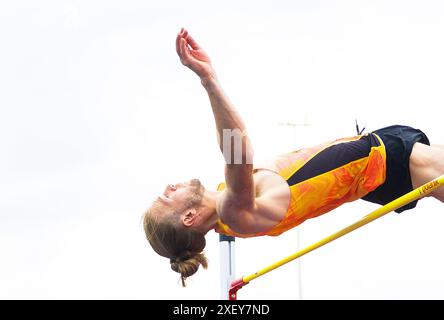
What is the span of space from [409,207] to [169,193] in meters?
1.35

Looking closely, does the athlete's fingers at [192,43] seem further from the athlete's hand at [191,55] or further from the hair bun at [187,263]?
the hair bun at [187,263]

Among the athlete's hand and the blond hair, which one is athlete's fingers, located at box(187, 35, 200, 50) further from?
the blond hair

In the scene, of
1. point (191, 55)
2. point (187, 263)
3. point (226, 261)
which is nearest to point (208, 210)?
point (187, 263)

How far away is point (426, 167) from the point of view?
4508 millimetres

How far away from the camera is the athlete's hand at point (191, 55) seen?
3.85m

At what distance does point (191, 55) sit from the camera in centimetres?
390

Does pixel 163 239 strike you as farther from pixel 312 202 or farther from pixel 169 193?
pixel 312 202

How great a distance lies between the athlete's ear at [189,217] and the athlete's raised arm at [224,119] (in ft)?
1.97

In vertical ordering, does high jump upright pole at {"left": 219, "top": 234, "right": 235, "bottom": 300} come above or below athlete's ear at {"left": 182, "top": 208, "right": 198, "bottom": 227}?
below

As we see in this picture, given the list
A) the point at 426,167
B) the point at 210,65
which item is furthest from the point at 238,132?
the point at 426,167

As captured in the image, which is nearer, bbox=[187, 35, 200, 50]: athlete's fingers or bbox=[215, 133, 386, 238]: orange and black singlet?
bbox=[187, 35, 200, 50]: athlete's fingers

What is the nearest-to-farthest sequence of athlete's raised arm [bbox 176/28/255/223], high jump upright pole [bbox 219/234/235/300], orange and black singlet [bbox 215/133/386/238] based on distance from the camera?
athlete's raised arm [bbox 176/28/255/223]
orange and black singlet [bbox 215/133/386/238]
high jump upright pole [bbox 219/234/235/300]

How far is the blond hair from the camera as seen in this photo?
15.1ft

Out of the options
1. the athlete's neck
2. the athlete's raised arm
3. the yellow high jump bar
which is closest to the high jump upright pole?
the yellow high jump bar
